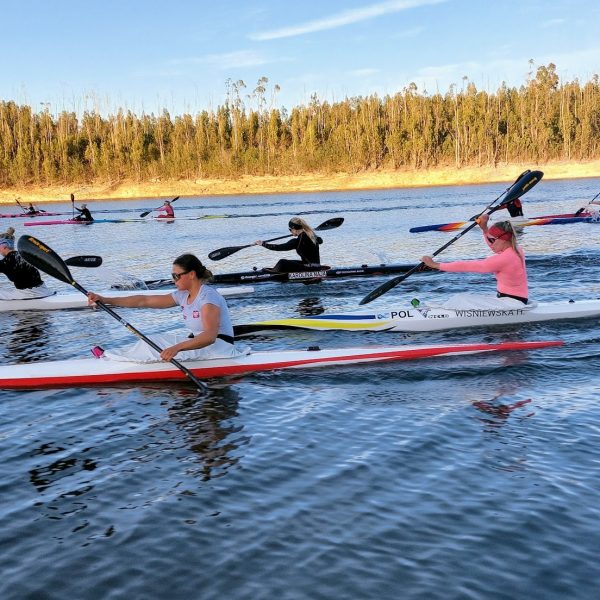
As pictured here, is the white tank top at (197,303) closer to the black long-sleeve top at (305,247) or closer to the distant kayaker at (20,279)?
the distant kayaker at (20,279)

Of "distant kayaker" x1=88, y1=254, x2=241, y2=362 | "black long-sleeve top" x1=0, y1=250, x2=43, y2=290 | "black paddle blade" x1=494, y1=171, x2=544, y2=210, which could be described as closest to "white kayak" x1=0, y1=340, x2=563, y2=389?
"distant kayaker" x1=88, y1=254, x2=241, y2=362

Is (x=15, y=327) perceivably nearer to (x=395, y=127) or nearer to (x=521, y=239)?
(x=521, y=239)

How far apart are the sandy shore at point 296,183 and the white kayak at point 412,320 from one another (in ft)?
284

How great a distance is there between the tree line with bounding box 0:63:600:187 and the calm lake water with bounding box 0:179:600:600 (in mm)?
94991

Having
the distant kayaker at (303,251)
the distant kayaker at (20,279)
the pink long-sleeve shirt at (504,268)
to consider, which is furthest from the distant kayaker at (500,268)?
the distant kayaker at (20,279)

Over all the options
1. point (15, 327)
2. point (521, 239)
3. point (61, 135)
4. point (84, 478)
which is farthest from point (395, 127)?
point (84, 478)

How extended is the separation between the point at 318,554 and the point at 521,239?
25178mm

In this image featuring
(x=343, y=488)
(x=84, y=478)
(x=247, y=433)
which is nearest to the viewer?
(x=343, y=488)

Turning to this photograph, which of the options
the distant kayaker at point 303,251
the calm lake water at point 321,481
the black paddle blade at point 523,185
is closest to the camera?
the calm lake water at point 321,481

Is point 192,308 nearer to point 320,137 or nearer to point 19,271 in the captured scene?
point 19,271

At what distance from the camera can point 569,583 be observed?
486 cm

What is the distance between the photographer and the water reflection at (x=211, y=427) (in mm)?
7125

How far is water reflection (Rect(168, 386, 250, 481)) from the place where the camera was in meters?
7.12

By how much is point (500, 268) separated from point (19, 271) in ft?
33.3
